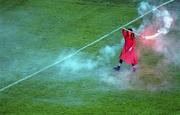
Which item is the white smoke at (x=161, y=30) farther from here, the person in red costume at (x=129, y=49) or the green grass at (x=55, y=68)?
the person in red costume at (x=129, y=49)

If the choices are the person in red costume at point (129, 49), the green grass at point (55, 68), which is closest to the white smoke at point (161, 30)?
the green grass at point (55, 68)

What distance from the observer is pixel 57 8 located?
19.6 m

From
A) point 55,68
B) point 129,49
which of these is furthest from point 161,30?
point 55,68

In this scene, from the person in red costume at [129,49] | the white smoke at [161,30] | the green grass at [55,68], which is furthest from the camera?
the white smoke at [161,30]

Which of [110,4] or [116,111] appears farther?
[110,4]

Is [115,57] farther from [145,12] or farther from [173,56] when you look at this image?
[145,12]

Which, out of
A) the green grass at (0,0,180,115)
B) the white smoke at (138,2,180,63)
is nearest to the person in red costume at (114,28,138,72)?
the green grass at (0,0,180,115)

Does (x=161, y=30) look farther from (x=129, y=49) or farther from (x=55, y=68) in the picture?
(x=55, y=68)

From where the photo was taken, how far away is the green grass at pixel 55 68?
11.9m

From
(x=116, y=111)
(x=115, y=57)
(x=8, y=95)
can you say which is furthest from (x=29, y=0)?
(x=116, y=111)

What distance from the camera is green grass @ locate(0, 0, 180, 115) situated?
11.9m

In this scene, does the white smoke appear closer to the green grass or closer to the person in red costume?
the green grass

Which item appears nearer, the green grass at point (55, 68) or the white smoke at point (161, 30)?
the green grass at point (55, 68)

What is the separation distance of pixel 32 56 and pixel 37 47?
78 centimetres
